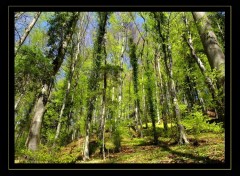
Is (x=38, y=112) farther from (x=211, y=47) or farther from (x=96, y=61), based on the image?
(x=96, y=61)

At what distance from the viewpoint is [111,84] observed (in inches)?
591

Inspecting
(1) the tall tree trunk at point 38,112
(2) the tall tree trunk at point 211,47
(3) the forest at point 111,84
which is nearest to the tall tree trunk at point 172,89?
(3) the forest at point 111,84

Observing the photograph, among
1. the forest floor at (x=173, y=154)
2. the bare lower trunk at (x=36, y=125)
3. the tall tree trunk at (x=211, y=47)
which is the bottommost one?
the forest floor at (x=173, y=154)

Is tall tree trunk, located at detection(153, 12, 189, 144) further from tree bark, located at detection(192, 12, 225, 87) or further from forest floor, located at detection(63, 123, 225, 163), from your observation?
tree bark, located at detection(192, 12, 225, 87)

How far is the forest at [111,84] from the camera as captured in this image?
829 cm

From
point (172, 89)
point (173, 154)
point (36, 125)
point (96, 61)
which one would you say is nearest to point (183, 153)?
point (173, 154)

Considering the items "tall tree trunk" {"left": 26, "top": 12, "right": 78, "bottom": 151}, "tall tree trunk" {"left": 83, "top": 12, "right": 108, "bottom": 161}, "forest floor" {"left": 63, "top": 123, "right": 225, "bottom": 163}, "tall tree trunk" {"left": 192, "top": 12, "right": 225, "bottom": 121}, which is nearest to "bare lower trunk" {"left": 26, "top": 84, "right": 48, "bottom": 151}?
"tall tree trunk" {"left": 26, "top": 12, "right": 78, "bottom": 151}

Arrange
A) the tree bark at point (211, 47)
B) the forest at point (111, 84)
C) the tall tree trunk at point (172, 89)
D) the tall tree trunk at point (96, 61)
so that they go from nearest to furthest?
the tree bark at point (211, 47)
the forest at point (111, 84)
the tall tree trunk at point (172, 89)
the tall tree trunk at point (96, 61)

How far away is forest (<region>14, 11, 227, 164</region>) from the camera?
8291 mm

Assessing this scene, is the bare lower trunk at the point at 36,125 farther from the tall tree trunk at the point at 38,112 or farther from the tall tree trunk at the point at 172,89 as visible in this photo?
the tall tree trunk at the point at 172,89

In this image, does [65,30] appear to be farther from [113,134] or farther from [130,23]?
[130,23]
